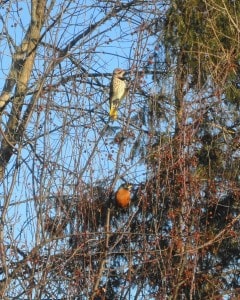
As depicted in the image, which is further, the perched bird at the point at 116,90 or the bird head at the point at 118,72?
the bird head at the point at 118,72

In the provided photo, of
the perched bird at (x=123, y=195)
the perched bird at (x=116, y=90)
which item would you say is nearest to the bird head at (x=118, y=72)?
the perched bird at (x=116, y=90)

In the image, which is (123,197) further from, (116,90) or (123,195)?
(116,90)

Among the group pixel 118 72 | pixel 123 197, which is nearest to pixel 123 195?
pixel 123 197

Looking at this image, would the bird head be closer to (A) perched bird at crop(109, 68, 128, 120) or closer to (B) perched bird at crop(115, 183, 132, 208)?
(A) perched bird at crop(109, 68, 128, 120)

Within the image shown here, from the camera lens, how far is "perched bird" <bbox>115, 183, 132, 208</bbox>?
10172 mm

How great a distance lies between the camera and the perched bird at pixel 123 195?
10.2m

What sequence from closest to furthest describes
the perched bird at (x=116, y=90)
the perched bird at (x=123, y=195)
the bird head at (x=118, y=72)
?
the perched bird at (x=123, y=195)
the perched bird at (x=116, y=90)
the bird head at (x=118, y=72)

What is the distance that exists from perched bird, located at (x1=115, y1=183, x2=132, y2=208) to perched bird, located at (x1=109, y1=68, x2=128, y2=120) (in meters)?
0.72

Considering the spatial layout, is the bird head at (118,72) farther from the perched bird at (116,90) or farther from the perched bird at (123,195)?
the perched bird at (123,195)

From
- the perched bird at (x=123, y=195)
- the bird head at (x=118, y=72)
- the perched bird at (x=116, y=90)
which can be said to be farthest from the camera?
the bird head at (x=118, y=72)

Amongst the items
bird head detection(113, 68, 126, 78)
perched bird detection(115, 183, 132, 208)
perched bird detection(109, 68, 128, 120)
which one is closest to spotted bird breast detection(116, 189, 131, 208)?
perched bird detection(115, 183, 132, 208)

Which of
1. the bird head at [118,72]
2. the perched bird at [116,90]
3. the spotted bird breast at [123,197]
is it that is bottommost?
the spotted bird breast at [123,197]

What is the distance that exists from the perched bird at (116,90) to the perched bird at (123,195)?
72cm

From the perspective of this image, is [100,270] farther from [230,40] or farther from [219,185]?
[230,40]
